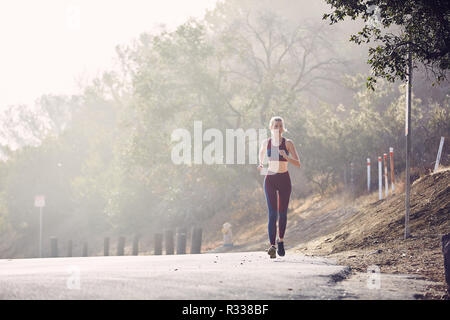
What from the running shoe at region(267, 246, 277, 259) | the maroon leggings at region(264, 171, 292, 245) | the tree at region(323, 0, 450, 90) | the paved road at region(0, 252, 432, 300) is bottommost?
the paved road at region(0, 252, 432, 300)

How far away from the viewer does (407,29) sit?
12031 mm

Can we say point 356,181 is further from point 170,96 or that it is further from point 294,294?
point 294,294

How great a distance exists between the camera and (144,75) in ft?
105

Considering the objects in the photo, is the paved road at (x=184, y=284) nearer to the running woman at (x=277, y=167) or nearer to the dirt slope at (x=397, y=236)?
the dirt slope at (x=397, y=236)

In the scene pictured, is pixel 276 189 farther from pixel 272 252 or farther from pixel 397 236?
pixel 397 236

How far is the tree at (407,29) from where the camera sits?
37.9ft

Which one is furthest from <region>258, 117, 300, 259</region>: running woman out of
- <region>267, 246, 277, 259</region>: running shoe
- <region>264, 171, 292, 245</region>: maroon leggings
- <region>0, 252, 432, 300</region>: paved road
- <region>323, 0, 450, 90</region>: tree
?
<region>323, 0, 450, 90</region>: tree

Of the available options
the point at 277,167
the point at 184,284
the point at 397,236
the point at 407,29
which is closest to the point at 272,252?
the point at 277,167

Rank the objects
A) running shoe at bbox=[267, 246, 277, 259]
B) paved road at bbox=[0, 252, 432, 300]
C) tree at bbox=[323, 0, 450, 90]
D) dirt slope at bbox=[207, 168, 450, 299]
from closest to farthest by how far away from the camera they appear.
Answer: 1. paved road at bbox=[0, 252, 432, 300]
2. dirt slope at bbox=[207, 168, 450, 299]
3. running shoe at bbox=[267, 246, 277, 259]
4. tree at bbox=[323, 0, 450, 90]

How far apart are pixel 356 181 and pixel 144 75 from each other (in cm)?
1114

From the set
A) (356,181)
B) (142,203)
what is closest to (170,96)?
(356,181)

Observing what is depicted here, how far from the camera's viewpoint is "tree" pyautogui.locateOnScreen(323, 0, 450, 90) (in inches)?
455

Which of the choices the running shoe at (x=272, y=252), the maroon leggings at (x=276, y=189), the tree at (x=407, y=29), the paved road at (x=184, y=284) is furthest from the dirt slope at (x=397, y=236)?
the tree at (x=407, y=29)

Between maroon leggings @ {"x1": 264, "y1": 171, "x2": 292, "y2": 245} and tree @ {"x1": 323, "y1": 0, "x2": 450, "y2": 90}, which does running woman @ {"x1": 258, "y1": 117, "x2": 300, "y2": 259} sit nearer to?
maroon leggings @ {"x1": 264, "y1": 171, "x2": 292, "y2": 245}
